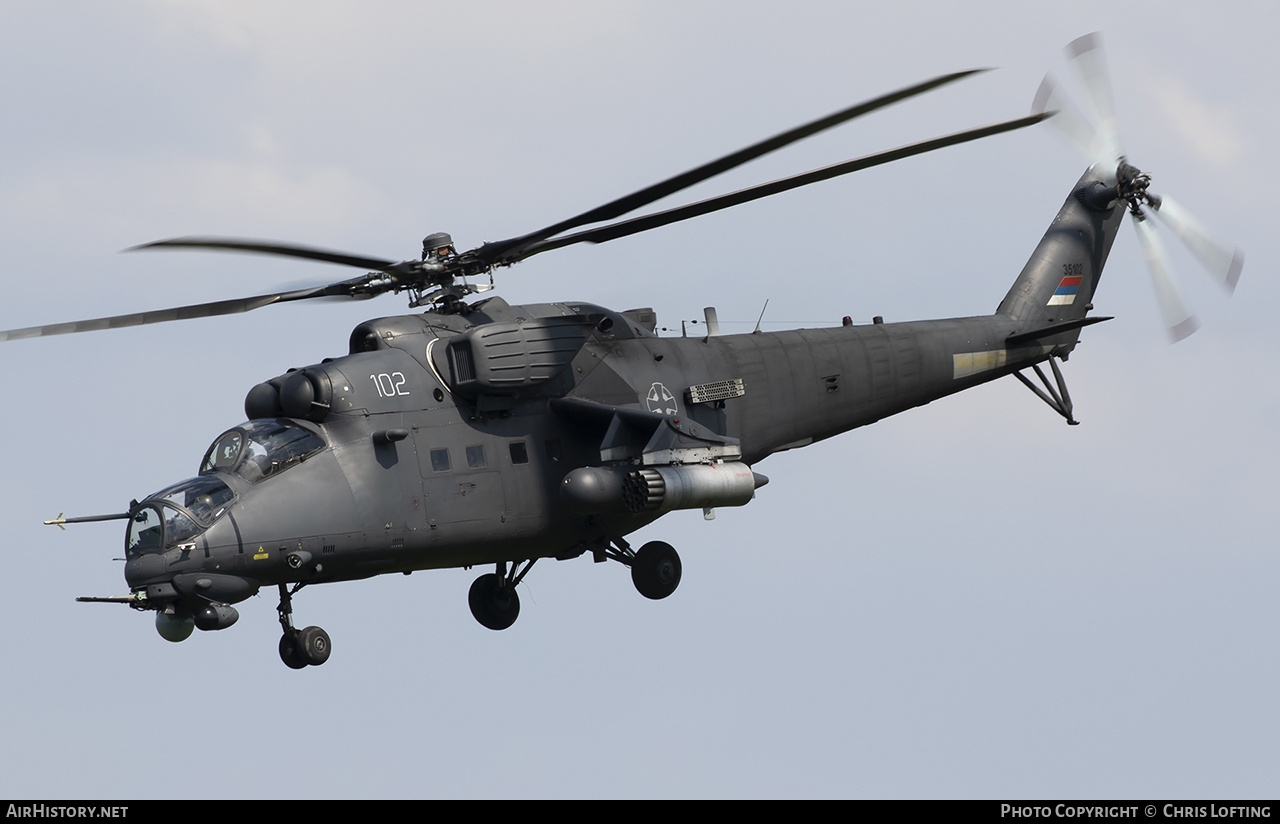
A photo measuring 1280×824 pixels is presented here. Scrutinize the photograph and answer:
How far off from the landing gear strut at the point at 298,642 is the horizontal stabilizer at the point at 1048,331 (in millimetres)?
13495

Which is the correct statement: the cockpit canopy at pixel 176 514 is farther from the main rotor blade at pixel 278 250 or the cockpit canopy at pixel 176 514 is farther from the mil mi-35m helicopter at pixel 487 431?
the main rotor blade at pixel 278 250

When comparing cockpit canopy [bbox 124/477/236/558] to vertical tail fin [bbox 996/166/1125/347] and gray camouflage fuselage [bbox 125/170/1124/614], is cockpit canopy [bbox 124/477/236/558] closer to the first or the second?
gray camouflage fuselage [bbox 125/170/1124/614]

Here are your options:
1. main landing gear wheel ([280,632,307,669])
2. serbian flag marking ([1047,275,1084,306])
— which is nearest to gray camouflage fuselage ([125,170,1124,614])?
main landing gear wheel ([280,632,307,669])

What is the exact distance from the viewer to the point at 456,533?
20984 millimetres

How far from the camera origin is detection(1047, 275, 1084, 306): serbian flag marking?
28453 mm

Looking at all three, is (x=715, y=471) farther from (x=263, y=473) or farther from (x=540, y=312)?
(x=263, y=473)

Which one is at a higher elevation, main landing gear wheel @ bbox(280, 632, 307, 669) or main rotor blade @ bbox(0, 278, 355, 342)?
main rotor blade @ bbox(0, 278, 355, 342)

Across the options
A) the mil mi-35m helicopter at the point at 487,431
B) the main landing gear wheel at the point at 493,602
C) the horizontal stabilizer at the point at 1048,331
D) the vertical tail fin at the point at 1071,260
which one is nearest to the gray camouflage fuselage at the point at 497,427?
the mil mi-35m helicopter at the point at 487,431

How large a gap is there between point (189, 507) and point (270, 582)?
4.75ft

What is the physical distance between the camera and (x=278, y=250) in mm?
19656

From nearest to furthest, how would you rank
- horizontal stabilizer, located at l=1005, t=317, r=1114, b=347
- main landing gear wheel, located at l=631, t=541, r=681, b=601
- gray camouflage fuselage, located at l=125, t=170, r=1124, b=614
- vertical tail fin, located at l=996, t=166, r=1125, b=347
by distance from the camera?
gray camouflage fuselage, located at l=125, t=170, r=1124, b=614, main landing gear wheel, located at l=631, t=541, r=681, b=601, horizontal stabilizer, located at l=1005, t=317, r=1114, b=347, vertical tail fin, located at l=996, t=166, r=1125, b=347

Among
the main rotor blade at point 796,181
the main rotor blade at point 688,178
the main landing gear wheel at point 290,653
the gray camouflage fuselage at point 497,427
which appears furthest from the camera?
the main landing gear wheel at point 290,653

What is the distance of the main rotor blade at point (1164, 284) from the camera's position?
86.5 feet

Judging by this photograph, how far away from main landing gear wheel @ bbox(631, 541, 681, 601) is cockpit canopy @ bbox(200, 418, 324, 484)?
5.50 meters
